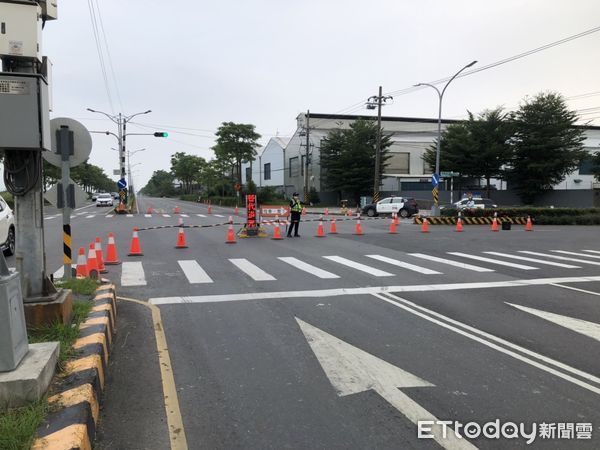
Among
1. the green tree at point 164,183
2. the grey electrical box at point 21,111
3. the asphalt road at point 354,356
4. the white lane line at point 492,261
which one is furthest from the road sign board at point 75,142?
the green tree at point 164,183

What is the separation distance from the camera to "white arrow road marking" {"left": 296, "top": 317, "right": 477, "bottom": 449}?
12.4 ft

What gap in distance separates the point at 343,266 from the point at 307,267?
0.89 m

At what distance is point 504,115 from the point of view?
4769cm

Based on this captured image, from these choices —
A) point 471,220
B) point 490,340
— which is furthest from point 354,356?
point 471,220

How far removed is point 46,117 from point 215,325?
319 cm

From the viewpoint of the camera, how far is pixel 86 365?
4160 mm

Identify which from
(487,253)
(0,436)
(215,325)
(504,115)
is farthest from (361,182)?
(0,436)

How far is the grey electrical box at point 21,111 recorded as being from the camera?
14.5ft

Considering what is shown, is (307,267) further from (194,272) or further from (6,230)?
(6,230)

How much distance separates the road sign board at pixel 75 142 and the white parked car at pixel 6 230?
605 cm

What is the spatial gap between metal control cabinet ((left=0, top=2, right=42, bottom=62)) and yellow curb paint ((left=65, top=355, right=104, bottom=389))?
3.16 m

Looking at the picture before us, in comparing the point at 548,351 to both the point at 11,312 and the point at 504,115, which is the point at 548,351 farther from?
the point at 504,115

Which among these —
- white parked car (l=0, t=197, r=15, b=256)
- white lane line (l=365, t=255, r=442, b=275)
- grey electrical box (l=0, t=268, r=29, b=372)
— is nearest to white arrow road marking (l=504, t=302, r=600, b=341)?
white lane line (l=365, t=255, r=442, b=275)

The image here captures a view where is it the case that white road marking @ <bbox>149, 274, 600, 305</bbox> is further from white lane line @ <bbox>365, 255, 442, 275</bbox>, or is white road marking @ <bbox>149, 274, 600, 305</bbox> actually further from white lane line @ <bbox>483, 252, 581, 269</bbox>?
white lane line @ <bbox>483, 252, 581, 269</bbox>
